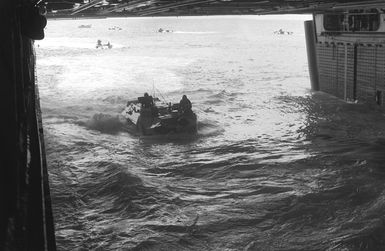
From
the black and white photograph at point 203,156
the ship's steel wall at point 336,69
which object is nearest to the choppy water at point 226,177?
the black and white photograph at point 203,156

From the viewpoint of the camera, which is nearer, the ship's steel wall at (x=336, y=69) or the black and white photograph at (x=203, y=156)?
the black and white photograph at (x=203, y=156)

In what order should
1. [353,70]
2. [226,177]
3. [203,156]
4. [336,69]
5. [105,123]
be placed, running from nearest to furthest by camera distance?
[226,177] → [203,156] → [105,123] → [353,70] → [336,69]

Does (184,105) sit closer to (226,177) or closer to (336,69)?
(226,177)

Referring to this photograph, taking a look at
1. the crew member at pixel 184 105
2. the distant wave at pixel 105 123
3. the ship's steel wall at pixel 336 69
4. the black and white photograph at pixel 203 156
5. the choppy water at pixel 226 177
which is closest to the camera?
the black and white photograph at pixel 203 156

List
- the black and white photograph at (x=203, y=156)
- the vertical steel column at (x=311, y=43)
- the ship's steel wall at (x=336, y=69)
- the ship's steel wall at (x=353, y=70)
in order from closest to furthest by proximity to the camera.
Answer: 1. the black and white photograph at (x=203, y=156)
2. the ship's steel wall at (x=353, y=70)
3. the ship's steel wall at (x=336, y=69)
4. the vertical steel column at (x=311, y=43)

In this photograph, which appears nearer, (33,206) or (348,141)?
(33,206)

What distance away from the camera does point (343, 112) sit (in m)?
24.5

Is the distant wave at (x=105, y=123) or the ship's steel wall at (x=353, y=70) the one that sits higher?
the ship's steel wall at (x=353, y=70)

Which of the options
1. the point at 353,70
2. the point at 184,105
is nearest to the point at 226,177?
the point at 184,105

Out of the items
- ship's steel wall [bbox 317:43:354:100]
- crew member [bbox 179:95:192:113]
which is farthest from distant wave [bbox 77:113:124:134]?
ship's steel wall [bbox 317:43:354:100]

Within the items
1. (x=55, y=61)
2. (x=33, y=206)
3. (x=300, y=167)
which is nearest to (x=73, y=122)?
(x=300, y=167)

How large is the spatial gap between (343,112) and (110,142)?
1358 centimetres

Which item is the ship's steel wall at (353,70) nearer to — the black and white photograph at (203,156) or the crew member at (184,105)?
the black and white photograph at (203,156)

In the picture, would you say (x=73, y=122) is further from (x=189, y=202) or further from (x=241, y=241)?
(x=241, y=241)
